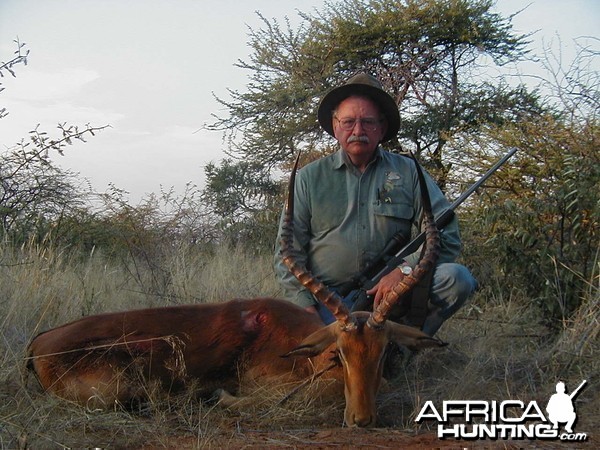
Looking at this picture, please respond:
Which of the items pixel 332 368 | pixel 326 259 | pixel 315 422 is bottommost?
pixel 315 422

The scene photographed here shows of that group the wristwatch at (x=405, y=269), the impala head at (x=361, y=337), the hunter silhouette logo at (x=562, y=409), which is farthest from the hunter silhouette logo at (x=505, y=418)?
the wristwatch at (x=405, y=269)

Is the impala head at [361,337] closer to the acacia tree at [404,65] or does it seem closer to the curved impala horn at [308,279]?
the curved impala horn at [308,279]

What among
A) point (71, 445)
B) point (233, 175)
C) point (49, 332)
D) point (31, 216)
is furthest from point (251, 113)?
point (71, 445)

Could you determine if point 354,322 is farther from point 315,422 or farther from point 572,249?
point 572,249

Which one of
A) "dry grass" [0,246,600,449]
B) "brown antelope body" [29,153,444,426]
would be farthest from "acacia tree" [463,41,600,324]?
"brown antelope body" [29,153,444,426]

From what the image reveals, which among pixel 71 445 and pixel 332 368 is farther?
pixel 332 368

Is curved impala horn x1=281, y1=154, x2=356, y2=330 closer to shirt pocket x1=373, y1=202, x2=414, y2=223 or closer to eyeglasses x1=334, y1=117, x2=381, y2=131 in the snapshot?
shirt pocket x1=373, y1=202, x2=414, y2=223

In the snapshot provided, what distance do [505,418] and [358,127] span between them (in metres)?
2.51

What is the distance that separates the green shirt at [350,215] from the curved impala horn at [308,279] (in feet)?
3.10

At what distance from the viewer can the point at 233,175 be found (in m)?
14.7

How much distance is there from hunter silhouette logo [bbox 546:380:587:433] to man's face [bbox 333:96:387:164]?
2.32m

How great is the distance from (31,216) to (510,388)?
690 cm

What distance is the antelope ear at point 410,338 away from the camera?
13.3 ft

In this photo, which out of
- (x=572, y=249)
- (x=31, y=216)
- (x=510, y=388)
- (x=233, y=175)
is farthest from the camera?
(x=233, y=175)
